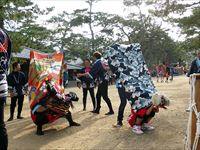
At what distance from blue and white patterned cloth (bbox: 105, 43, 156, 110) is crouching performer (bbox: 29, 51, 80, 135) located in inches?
50.1

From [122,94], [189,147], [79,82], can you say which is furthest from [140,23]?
[189,147]

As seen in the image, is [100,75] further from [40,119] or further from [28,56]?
[28,56]

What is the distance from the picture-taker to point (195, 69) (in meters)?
9.87

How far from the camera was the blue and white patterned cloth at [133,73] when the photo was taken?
703cm

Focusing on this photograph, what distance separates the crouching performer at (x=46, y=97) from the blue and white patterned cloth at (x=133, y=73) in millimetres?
1273

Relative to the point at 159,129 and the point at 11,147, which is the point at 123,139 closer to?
the point at 159,129

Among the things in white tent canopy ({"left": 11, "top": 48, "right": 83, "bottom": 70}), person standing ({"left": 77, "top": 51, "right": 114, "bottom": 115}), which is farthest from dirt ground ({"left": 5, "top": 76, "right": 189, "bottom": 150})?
white tent canopy ({"left": 11, "top": 48, "right": 83, "bottom": 70})

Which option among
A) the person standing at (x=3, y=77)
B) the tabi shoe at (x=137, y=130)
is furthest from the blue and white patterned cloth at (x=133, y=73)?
the person standing at (x=3, y=77)

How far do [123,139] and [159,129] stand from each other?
3.20 ft

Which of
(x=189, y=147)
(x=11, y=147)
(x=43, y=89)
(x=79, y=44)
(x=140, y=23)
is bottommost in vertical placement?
(x=11, y=147)

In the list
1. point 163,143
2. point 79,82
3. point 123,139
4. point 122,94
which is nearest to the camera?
point 163,143

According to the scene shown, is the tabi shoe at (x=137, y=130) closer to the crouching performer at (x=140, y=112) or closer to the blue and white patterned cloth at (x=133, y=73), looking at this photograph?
the crouching performer at (x=140, y=112)

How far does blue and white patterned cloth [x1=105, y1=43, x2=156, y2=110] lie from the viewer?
23.1ft

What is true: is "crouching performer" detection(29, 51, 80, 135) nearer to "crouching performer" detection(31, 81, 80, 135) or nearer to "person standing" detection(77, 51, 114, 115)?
"crouching performer" detection(31, 81, 80, 135)
